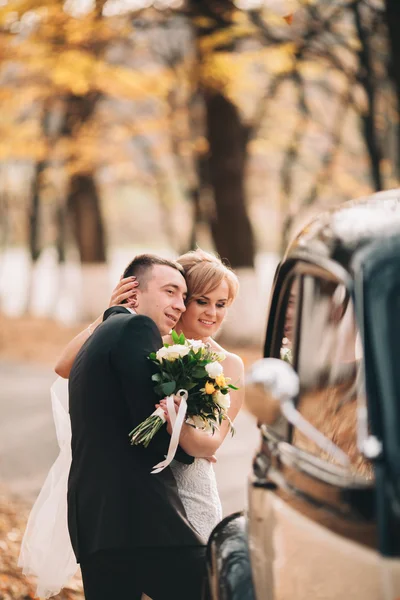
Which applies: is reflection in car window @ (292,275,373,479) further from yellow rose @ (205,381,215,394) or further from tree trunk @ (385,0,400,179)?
tree trunk @ (385,0,400,179)

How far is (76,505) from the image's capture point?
328 cm

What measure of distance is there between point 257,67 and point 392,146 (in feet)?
14.3

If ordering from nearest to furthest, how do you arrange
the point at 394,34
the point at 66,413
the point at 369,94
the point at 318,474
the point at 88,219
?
1. the point at 318,474
2. the point at 66,413
3. the point at 394,34
4. the point at 369,94
5. the point at 88,219

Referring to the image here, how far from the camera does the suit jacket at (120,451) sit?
10.3 ft

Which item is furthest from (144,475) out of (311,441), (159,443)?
(311,441)

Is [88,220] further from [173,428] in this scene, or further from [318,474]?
[318,474]

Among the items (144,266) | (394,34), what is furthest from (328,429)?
(394,34)

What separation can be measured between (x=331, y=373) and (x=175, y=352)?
0.73 m

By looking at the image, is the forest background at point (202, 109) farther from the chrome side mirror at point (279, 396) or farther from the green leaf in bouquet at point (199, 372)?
the chrome side mirror at point (279, 396)

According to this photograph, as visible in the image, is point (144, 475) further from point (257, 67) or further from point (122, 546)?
point (257, 67)

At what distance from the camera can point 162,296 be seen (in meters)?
3.53

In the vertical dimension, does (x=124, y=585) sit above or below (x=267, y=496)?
below

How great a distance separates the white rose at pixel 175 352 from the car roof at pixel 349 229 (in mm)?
539

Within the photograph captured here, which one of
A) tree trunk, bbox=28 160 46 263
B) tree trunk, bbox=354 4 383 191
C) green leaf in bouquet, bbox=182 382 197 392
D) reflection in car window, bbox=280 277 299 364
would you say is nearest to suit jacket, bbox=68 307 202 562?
green leaf in bouquet, bbox=182 382 197 392
